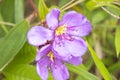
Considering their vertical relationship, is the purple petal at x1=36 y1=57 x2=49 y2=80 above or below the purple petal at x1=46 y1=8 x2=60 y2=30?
below

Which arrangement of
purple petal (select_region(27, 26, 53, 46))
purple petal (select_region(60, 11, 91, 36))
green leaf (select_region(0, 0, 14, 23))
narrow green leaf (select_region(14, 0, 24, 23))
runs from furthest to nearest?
green leaf (select_region(0, 0, 14, 23)) < narrow green leaf (select_region(14, 0, 24, 23)) < purple petal (select_region(60, 11, 91, 36)) < purple petal (select_region(27, 26, 53, 46))

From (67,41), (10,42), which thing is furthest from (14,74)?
(67,41)

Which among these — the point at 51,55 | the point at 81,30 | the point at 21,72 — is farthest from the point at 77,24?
the point at 21,72

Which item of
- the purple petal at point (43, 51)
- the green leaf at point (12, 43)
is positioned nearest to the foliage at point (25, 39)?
the green leaf at point (12, 43)

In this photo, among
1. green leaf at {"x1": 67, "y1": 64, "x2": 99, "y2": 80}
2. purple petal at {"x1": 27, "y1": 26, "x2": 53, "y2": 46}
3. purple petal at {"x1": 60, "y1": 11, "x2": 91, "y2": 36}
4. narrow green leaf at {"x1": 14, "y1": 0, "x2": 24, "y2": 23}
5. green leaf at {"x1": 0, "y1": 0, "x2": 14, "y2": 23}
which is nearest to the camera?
purple petal at {"x1": 27, "y1": 26, "x2": 53, "y2": 46}

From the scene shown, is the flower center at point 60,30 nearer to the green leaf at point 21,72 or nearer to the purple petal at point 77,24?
the purple petal at point 77,24

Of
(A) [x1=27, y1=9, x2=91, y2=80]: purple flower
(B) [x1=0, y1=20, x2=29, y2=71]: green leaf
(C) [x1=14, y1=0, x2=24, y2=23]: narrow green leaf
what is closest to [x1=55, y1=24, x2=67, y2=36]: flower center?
(A) [x1=27, y1=9, x2=91, y2=80]: purple flower

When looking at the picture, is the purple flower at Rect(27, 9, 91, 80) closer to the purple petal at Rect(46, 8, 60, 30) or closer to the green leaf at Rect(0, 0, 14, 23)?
the purple petal at Rect(46, 8, 60, 30)
